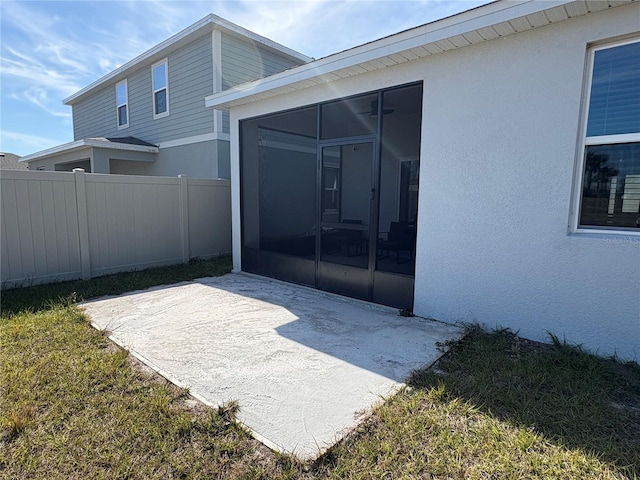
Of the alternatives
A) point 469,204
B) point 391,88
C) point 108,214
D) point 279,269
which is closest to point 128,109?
point 108,214

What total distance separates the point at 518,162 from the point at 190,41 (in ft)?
28.9

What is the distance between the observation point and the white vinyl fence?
5.20 m

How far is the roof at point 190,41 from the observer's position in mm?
8219

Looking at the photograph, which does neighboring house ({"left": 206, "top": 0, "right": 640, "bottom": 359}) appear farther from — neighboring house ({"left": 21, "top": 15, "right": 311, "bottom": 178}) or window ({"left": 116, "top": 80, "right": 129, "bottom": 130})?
window ({"left": 116, "top": 80, "right": 129, "bottom": 130})

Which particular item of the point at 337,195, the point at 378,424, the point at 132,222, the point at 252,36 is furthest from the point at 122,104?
the point at 378,424

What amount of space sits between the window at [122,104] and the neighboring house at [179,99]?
3 centimetres

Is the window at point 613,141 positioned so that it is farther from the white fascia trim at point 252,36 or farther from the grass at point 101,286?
the white fascia trim at point 252,36

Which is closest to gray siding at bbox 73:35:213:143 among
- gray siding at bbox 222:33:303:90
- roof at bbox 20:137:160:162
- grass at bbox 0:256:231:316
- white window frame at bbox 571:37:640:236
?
roof at bbox 20:137:160:162

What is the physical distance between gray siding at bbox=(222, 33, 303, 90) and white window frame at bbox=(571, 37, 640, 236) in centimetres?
779

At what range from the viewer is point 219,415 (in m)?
2.28

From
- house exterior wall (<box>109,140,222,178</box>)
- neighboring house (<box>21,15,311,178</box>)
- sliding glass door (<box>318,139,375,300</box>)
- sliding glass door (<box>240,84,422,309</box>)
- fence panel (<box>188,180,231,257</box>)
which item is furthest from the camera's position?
house exterior wall (<box>109,140,222,178</box>)

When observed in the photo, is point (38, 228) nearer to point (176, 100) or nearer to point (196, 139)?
point (196, 139)

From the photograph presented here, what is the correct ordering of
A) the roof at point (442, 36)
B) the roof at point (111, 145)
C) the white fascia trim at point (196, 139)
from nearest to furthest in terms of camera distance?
the roof at point (442, 36)
the white fascia trim at point (196, 139)
the roof at point (111, 145)

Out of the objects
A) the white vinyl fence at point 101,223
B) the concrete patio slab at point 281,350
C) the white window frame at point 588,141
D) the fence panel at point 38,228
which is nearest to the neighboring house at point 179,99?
the white vinyl fence at point 101,223
